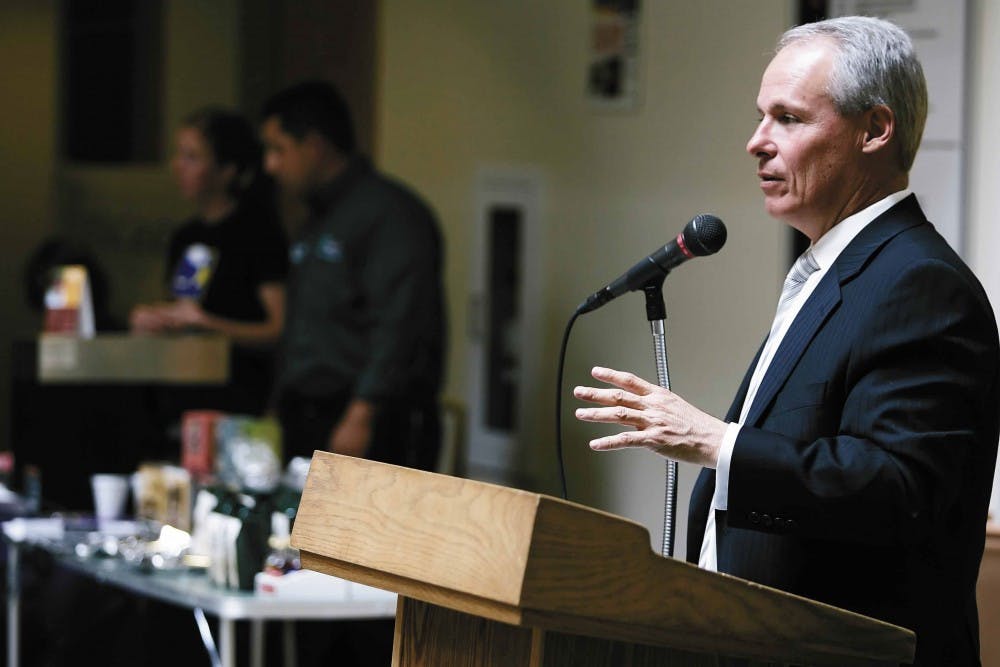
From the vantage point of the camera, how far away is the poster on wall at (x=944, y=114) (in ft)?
9.70

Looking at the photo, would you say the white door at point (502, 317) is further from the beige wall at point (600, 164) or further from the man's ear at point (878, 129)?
the man's ear at point (878, 129)

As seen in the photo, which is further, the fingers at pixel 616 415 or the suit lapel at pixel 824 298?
the suit lapel at pixel 824 298

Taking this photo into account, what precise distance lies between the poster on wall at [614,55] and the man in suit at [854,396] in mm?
2460

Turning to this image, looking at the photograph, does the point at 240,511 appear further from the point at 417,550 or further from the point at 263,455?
the point at 417,550

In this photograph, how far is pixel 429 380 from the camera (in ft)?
14.5

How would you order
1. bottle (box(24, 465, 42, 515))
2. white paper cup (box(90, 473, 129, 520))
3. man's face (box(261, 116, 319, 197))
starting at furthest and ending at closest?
man's face (box(261, 116, 319, 197)) → bottle (box(24, 465, 42, 515)) → white paper cup (box(90, 473, 129, 520))

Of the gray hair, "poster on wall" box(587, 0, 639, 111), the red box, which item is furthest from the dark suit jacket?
"poster on wall" box(587, 0, 639, 111)

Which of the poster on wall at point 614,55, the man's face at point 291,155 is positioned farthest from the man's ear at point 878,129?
the man's face at point 291,155

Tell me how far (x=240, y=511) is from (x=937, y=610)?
5.49 feet

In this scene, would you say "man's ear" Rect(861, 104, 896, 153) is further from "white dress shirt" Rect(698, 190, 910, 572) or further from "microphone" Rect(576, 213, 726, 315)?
"microphone" Rect(576, 213, 726, 315)

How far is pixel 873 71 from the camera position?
1.67 metres

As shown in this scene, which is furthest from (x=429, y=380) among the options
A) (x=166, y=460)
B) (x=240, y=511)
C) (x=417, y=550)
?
(x=417, y=550)

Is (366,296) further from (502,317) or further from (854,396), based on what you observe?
(854,396)

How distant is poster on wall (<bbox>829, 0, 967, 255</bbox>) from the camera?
2.96 m
